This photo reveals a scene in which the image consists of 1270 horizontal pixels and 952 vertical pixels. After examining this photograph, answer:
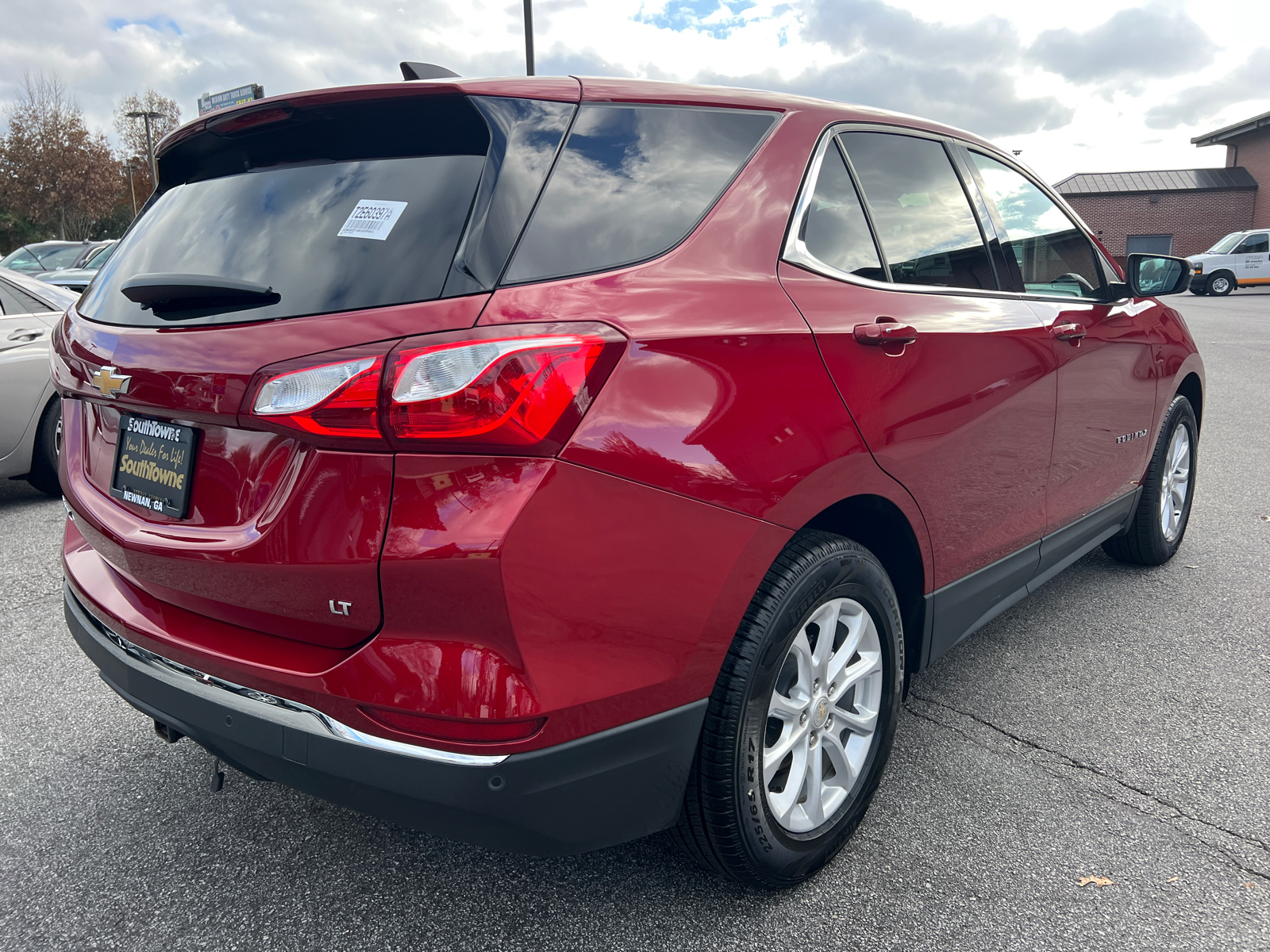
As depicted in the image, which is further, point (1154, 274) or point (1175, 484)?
point (1175, 484)

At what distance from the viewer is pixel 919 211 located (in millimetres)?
2566

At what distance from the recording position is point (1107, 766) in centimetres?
265

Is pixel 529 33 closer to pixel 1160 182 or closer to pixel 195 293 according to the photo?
pixel 195 293

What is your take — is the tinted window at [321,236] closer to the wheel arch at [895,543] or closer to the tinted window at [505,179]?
the tinted window at [505,179]

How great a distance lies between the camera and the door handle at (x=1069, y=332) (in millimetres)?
2967

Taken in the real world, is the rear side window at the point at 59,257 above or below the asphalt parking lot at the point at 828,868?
above

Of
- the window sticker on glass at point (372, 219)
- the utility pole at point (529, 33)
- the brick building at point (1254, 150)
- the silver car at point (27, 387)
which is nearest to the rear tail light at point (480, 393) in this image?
the window sticker on glass at point (372, 219)

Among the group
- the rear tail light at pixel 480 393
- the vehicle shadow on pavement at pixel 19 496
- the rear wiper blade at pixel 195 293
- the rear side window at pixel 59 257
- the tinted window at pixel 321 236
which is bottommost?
the vehicle shadow on pavement at pixel 19 496

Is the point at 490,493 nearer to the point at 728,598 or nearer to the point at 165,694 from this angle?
the point at 728,598

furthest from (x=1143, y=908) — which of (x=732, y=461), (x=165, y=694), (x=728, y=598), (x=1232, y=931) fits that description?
(x=165, y=694)

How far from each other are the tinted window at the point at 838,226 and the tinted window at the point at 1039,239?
2.94 feet

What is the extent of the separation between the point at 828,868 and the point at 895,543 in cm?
82

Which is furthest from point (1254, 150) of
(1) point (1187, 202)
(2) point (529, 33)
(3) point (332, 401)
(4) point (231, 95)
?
(3) point (332, 401)

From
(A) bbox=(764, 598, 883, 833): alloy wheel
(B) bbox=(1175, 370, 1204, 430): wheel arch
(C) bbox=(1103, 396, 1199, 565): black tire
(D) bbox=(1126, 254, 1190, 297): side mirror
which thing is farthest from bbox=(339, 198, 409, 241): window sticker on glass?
(B) bbox=(1175, 370, 1204, 430): wheel arch
